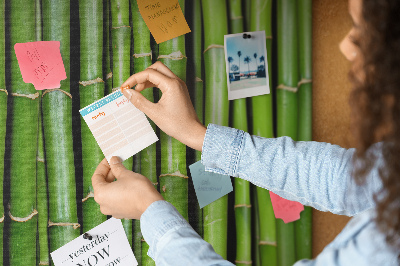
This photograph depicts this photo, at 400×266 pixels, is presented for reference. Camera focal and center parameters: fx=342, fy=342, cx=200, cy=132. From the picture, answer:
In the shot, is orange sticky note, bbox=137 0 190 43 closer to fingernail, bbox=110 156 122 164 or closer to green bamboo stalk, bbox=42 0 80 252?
green bamboo stalk, bbox=42 0 80 252

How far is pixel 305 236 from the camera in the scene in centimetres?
116

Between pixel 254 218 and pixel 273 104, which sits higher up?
pixel 273 104

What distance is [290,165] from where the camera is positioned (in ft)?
2.54

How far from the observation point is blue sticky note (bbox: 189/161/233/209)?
99 centimetres

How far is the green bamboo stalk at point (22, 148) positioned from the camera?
0.84 m

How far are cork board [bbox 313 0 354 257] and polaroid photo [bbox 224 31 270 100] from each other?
0.20 meters

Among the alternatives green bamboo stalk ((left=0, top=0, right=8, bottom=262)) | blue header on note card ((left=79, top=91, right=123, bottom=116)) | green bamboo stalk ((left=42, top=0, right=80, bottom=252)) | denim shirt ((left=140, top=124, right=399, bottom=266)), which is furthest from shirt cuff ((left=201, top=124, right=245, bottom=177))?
green bamboo stalk ((left=0, top=0, right=8, bottom=262))

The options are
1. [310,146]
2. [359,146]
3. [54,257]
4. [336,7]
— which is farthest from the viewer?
[336,7]

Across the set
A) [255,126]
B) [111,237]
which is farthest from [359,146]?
[111,237]

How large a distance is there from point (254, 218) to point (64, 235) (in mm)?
571

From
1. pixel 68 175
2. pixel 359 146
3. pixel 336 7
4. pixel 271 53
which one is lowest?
pixel 68 175

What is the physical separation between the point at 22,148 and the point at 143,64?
1.24 ft

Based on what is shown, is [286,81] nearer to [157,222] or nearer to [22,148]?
[157,222]

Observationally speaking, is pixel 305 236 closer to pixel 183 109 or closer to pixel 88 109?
pixel 183 109
